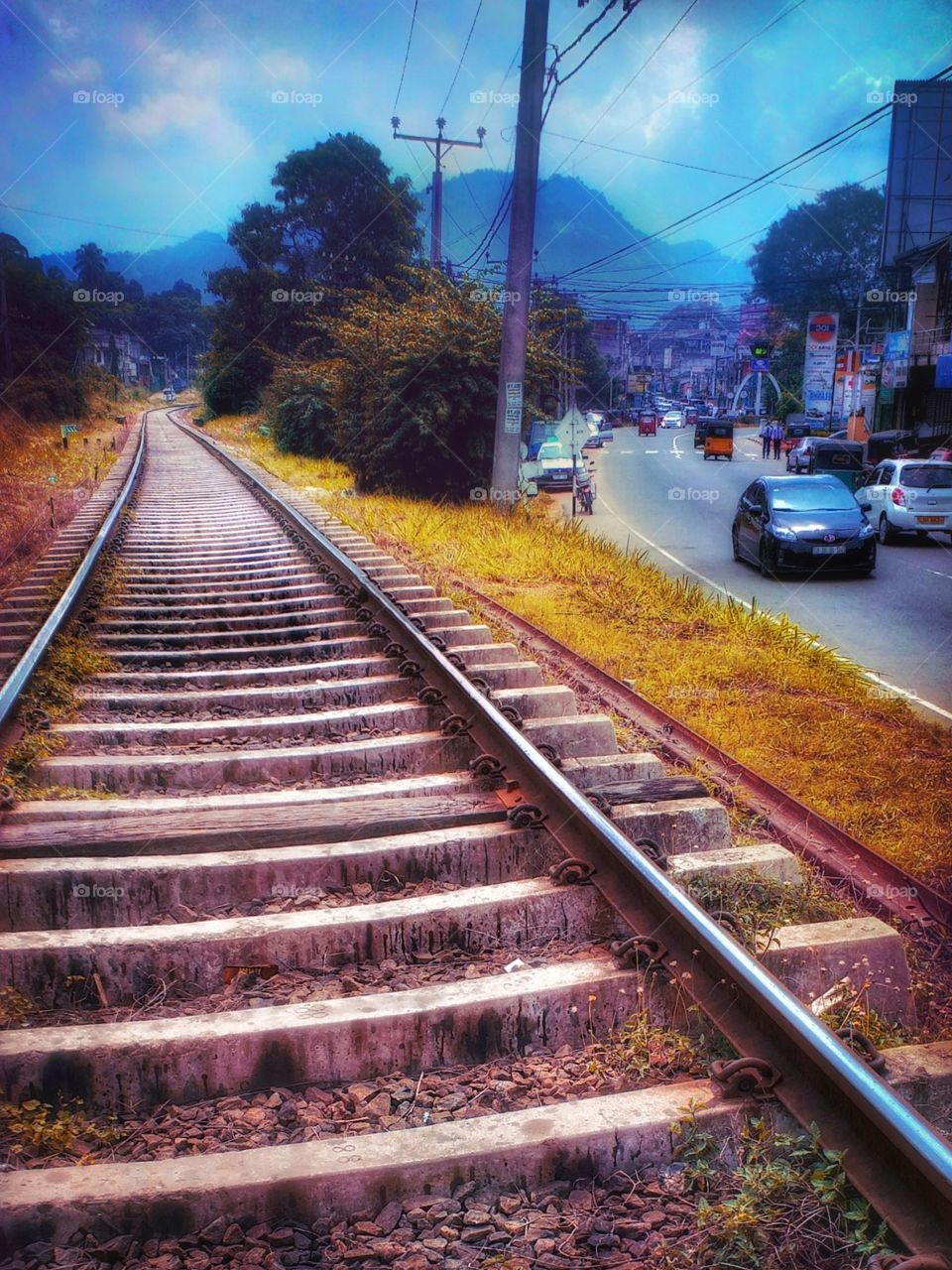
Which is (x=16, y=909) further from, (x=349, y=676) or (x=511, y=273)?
(x=511, y=273)

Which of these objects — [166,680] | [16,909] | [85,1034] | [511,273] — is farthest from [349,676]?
[511,273]

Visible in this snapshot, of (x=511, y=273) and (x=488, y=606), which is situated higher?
(x=511, y=273)

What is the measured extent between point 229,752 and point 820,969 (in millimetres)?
2716

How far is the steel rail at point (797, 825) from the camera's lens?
12.7ft

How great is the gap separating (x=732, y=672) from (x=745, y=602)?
6.29 m

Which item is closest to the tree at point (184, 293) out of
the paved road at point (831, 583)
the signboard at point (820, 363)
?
the signboard at point (820, 363)

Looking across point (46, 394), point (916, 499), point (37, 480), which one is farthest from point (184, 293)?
→ point (916, 499)

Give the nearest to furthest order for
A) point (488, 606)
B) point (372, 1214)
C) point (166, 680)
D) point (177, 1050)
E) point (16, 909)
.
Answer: point (372, 1214)
point (177, 1050)
point (16, 909)
point (166, 680)
point (488, 606)

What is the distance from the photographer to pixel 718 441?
4766cm

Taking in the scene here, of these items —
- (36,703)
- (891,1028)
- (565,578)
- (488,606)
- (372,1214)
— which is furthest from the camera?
(565,578)

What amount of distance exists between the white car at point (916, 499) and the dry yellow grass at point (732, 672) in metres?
9.22

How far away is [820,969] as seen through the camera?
2742 millimetres

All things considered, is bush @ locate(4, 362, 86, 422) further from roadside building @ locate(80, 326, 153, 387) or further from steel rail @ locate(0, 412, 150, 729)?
roadside building @ locate(80, 326, 153, 387)

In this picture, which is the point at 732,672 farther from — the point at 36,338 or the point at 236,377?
the point at 236,377
